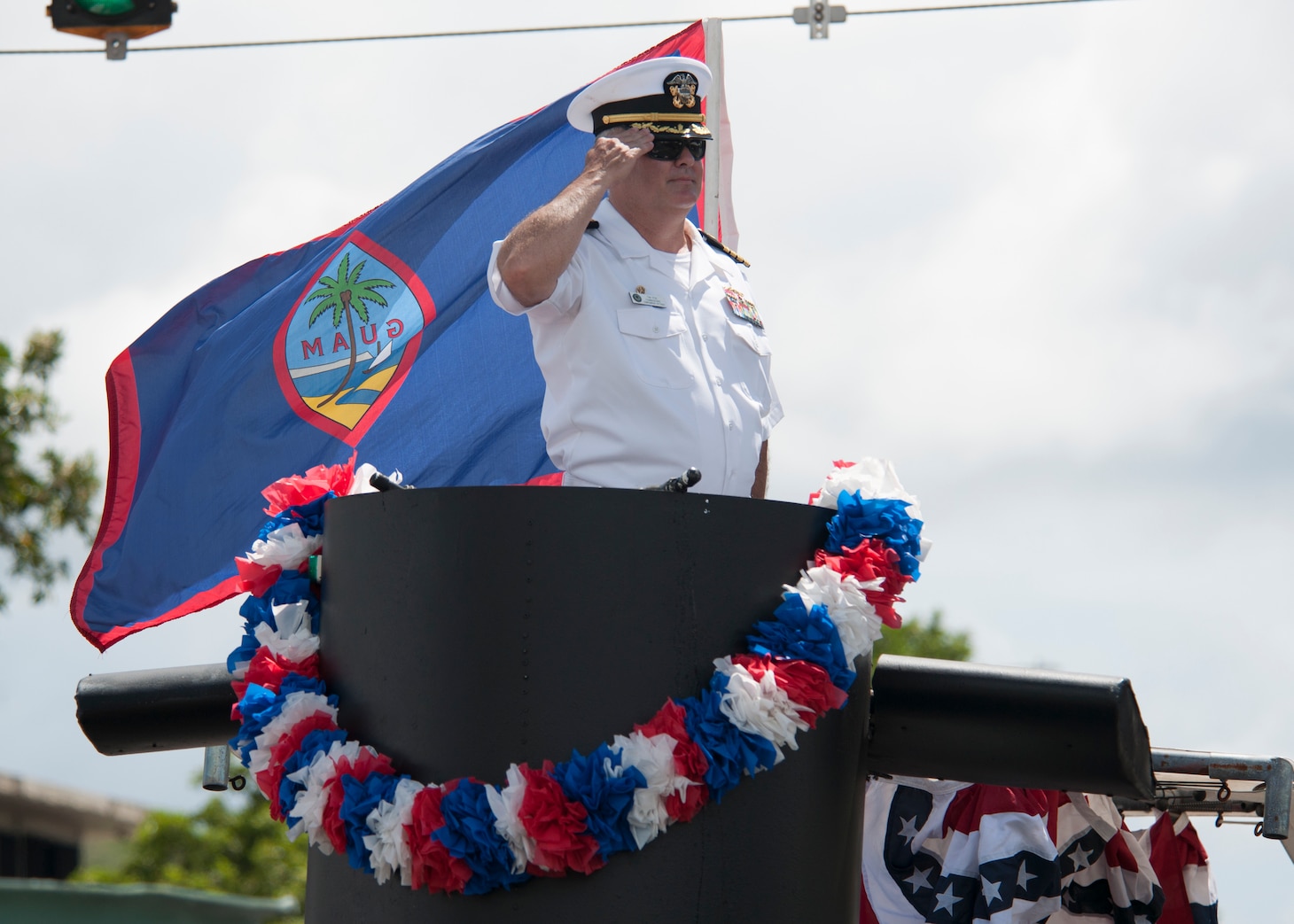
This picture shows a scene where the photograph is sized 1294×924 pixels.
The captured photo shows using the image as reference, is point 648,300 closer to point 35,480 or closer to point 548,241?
point 548,241

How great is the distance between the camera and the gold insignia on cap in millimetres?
3125

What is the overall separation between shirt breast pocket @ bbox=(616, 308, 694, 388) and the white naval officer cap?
37 centimetres

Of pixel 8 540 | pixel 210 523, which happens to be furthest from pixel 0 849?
pixel 210 523

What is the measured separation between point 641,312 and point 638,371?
5.7 inches

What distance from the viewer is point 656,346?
292cm

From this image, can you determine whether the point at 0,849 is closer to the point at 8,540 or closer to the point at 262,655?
the point at 8,540

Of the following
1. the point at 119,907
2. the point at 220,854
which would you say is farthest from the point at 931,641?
the point at 119,907

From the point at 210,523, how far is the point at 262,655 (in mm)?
3306

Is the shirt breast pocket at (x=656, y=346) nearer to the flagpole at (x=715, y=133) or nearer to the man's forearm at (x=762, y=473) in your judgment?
the man's forearm at (x=762, y=473)

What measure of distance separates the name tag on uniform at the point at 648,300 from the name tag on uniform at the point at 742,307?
0.64 feet

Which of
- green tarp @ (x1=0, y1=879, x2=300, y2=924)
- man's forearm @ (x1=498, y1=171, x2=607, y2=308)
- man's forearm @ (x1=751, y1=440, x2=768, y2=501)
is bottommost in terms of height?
green tarp @ (x1=0, y1=879, x2=300, y2=924)

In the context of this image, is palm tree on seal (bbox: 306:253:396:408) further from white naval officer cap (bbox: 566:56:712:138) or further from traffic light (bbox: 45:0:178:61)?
white naval officer cap (bbox: 566:56:712:138)

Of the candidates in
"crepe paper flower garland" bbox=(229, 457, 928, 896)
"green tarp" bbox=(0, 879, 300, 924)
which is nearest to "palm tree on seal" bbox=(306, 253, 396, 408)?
"green tarp" bbox=(0, 879, 300, 924)

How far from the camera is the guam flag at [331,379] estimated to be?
18.2 ft
